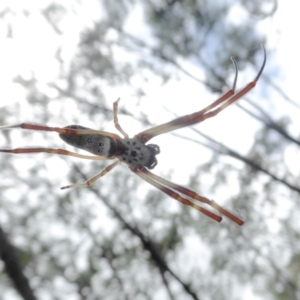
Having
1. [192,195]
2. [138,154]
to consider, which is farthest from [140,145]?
[192,195]

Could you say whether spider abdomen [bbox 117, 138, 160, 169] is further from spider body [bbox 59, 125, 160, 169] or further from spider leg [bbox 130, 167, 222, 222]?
spider leg [bbox 130, 167, 222, 222]

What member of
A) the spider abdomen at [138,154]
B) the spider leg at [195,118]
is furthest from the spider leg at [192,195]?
the spider leg at [195,118]

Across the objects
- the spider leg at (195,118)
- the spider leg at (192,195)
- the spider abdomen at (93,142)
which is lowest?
the spider leg at (192,195)

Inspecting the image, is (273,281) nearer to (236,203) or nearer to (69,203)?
(236,203)

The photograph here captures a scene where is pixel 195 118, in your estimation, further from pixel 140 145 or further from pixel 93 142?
pixel 93 142

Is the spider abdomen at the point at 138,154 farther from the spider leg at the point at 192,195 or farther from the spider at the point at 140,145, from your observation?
the spider leg at the point at 192,195

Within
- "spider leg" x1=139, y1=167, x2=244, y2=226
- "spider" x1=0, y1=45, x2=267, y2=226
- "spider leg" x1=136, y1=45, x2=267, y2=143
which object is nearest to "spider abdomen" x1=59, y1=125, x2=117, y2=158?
"spider" x1=0, y1=45, x2=267, y2=226
